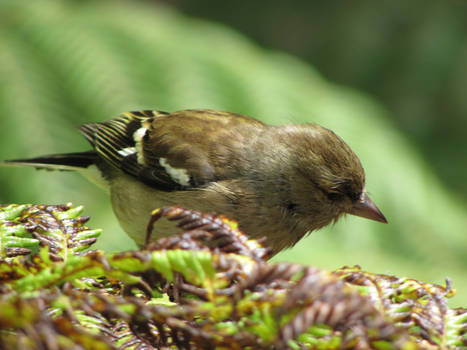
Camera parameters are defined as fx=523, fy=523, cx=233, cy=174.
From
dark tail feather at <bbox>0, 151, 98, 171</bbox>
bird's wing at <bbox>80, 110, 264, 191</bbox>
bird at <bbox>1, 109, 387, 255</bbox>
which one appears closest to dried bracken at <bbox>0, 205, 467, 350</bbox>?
bird at <bbox>1, 109, 387, 255</bbox>

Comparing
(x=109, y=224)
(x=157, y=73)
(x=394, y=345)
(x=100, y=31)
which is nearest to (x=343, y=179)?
(x=394, y=345)

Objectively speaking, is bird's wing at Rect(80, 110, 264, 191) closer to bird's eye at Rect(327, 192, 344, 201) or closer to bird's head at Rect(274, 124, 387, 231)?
bird's head at Rect(274, 124, 387, 231)

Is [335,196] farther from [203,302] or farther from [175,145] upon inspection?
[203,302]

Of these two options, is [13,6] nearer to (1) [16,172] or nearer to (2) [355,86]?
(1) [16,172]

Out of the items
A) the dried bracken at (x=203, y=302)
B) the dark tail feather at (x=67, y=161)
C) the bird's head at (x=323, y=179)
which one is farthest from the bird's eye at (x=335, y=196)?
the dark tail feather at (x=67, y=161)

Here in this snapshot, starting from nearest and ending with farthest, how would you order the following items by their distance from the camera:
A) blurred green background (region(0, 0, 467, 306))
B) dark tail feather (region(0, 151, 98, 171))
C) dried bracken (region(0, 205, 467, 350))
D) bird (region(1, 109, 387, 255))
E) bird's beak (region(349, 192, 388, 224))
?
1. dried bracken (region(0, 205, 467, 350))
2. bird (region(1, 109, 387, 255))
3. bird's beak (region(349, 192, 388, 224))
4. dark tail feather (region(0, 151, 98, 171))
5. blurred green background (region(0, 0, 467, 306))

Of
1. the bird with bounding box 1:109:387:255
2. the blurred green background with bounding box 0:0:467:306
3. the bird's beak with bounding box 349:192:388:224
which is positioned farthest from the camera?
the blurred green background with bounding box 0:0:467:306
